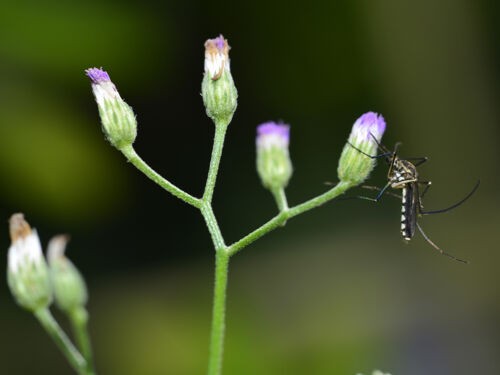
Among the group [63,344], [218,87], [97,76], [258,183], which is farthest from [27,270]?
[258,183]

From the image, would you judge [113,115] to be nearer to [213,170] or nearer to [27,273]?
[213,170]

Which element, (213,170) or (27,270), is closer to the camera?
(213,170)

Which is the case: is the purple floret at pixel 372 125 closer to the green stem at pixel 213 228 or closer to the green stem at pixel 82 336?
the green stem at pixel 213 228

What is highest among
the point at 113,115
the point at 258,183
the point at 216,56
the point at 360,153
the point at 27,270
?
the point at 216,56

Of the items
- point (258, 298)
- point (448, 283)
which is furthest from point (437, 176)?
point (258, 298)

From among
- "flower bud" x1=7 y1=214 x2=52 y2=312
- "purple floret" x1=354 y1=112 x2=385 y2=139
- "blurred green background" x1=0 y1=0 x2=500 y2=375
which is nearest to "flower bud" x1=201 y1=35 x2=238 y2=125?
"purple floret" x1=354 y1=112 x2=385 y2=139
